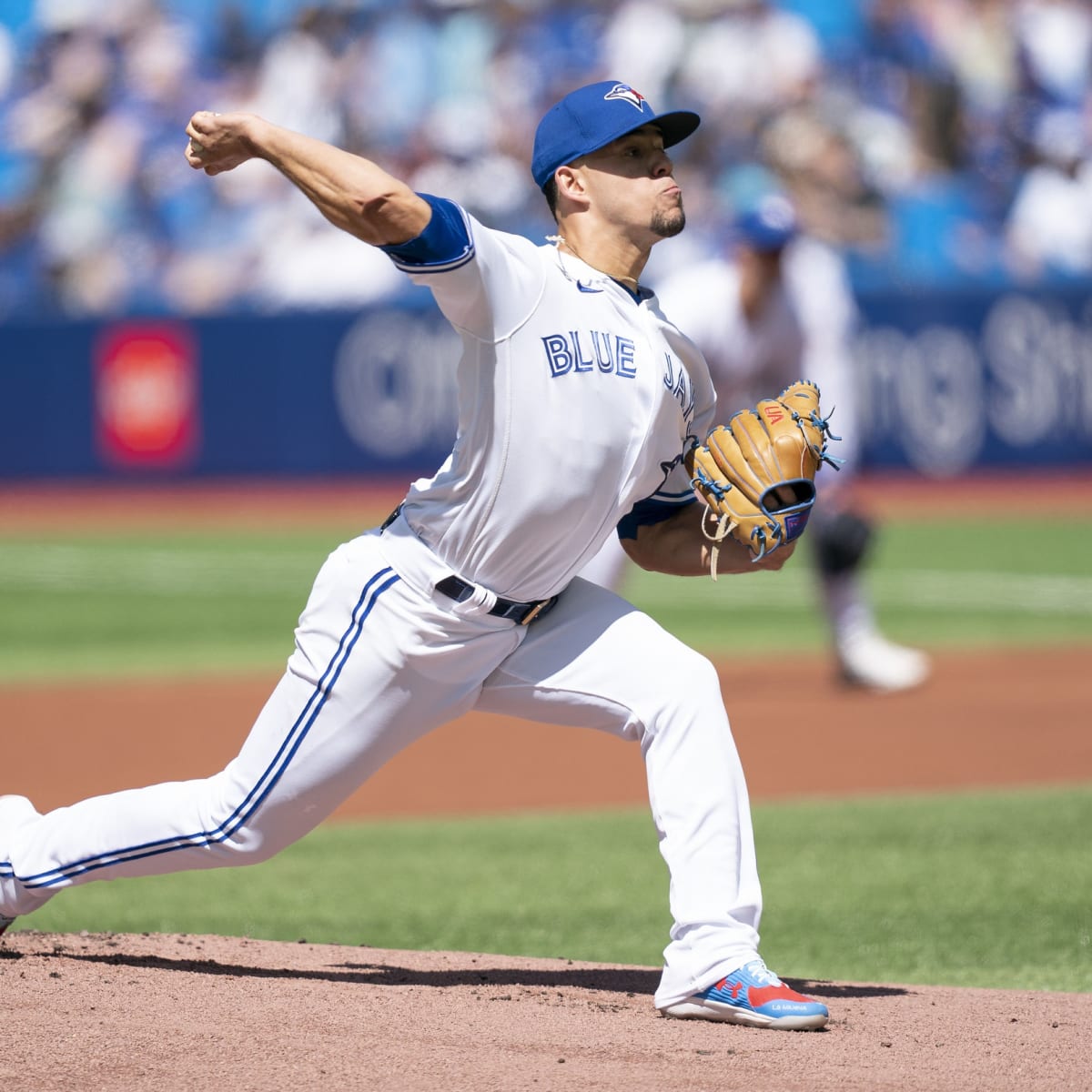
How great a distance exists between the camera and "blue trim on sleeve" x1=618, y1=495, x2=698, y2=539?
14.5 feet

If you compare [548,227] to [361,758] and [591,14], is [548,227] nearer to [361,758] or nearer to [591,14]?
[591,14]

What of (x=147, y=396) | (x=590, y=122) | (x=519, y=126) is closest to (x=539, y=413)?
(x=590, y=122)

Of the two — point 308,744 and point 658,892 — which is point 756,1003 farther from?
point 658,892

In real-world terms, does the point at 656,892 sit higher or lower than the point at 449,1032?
lower

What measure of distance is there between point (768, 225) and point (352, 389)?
11053mm

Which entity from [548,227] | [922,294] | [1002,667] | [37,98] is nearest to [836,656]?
[1002,667]

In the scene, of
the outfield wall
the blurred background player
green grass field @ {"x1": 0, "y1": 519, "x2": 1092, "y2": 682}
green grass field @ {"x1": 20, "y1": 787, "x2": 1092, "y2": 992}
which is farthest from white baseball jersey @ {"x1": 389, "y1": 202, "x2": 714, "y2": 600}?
the outfield wall

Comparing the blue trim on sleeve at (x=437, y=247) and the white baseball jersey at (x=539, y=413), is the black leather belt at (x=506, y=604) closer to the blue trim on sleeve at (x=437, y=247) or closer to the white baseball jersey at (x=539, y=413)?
the white baseball jersey at (x=539, y=413)

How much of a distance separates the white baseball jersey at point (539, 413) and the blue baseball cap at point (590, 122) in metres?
0.24

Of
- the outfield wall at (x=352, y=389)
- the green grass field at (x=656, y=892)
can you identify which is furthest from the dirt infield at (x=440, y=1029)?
the outfield wall at (x=352, y=389)

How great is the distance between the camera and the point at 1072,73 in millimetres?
21891

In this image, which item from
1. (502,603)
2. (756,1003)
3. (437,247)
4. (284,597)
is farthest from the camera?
(284,597)

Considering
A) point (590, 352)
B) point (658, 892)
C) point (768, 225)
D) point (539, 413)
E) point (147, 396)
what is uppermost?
point (147, 396)

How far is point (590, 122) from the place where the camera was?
4102mm
